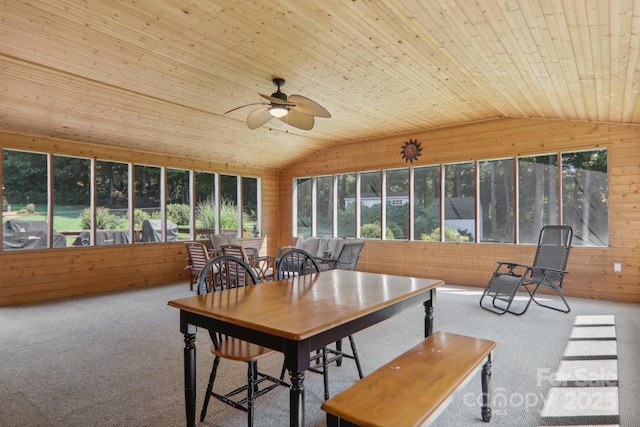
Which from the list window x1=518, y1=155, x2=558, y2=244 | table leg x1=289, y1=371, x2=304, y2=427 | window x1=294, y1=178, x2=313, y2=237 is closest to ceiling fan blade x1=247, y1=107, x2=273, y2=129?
table leg x1=289, y1=371, x2=304, y2=427

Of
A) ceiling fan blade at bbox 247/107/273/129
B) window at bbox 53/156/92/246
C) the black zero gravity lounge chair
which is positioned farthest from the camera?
window at bbox 53/156/92/246

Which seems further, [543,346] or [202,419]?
[543,346]

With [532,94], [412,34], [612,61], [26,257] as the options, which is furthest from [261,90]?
[26,257]

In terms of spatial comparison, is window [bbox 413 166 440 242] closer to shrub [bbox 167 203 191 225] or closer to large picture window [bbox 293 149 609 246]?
large picture window [bbox 293 149 609 246]

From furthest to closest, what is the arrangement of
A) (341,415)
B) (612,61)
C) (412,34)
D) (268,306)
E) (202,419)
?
(412,34), (612,61), (202,419), (268,306), (341,415)

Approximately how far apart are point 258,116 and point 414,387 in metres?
3.44

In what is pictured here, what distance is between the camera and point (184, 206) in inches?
304

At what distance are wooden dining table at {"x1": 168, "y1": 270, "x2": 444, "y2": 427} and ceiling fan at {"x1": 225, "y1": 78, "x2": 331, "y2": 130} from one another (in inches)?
78.7

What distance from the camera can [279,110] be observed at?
410cm

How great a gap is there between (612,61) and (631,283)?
11.9 ft

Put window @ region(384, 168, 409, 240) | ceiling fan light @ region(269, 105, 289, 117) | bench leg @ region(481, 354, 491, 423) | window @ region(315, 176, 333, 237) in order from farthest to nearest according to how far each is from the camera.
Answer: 1. window @ region(315, 176, 333, 237)
2. window @ region(384, 168, 409, 240)
3. ceiling fan light @ region(269, 105, 289, 117)
4. bench leg @ region(481, 354, 491, 423)

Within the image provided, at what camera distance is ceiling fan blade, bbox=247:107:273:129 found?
424 cm

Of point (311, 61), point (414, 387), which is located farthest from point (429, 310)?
point (311, 61)

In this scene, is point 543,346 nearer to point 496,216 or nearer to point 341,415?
point 341,415
